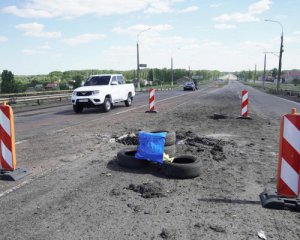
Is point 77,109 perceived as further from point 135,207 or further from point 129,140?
point 135,207

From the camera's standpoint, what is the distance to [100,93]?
56.2ft

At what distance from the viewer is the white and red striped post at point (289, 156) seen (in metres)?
4.47

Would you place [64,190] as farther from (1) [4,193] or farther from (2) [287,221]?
(2) [287,221]

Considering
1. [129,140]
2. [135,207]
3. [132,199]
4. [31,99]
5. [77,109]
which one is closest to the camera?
Answer: [135,207]

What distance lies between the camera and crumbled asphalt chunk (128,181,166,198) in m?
4.85

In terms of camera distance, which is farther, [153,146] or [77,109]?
[77,109]

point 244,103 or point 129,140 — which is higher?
point 244,103

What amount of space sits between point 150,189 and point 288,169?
2144 mm

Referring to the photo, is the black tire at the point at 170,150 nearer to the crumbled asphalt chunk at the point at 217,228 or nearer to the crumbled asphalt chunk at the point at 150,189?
the crumbled asphalt chunk at the point at 150,189

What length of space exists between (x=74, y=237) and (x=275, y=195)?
2953 millimetres

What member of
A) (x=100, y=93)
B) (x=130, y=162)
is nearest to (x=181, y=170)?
(x=130, y=162)

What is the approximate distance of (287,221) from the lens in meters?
4.05

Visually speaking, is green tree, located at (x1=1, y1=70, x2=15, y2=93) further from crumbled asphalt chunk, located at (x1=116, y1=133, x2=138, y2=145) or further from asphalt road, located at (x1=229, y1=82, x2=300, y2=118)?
crumbled asphalt chunk, located at (x1=116, y1=133, x2=138, y2=145)


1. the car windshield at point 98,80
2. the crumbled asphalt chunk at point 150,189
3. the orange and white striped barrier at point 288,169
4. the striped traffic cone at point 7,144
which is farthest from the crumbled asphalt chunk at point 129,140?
the car windshield at point 98,80
